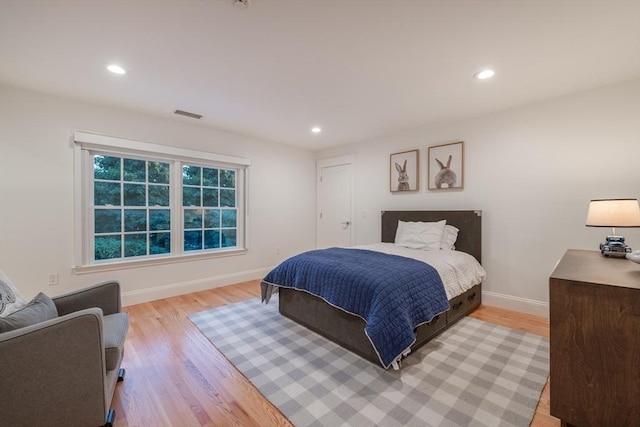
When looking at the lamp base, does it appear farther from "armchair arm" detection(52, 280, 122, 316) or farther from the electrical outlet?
the electrical outlet

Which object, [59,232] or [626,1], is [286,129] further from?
[626,1]

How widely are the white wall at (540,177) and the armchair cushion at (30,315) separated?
3.95m

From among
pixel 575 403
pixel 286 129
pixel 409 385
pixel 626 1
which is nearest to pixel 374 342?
pixel 409 385

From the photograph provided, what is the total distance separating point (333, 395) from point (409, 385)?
20.5 inches

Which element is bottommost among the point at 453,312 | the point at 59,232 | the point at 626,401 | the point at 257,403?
the point at 257,403

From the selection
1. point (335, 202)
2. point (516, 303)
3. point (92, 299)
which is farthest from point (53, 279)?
point (516, 303)

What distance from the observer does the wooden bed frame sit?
2166mm

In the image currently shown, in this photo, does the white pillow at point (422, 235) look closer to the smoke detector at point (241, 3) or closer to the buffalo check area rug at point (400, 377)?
the buffalo check area rug at point (400, 377)

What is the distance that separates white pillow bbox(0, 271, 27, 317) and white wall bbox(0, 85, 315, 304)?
5.39ft

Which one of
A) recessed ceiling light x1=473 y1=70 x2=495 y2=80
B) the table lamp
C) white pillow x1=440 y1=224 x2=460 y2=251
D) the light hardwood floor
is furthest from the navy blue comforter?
recessed ceiling light x1=473 y1=70 x2=495 y2=80

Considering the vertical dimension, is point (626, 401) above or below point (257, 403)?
above

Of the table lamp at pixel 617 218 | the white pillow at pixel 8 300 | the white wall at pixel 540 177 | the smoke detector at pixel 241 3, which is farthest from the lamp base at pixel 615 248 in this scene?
the white pillow at pixel 8 300

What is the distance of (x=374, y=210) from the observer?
14.7 feet

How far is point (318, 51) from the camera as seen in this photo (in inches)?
80.1
